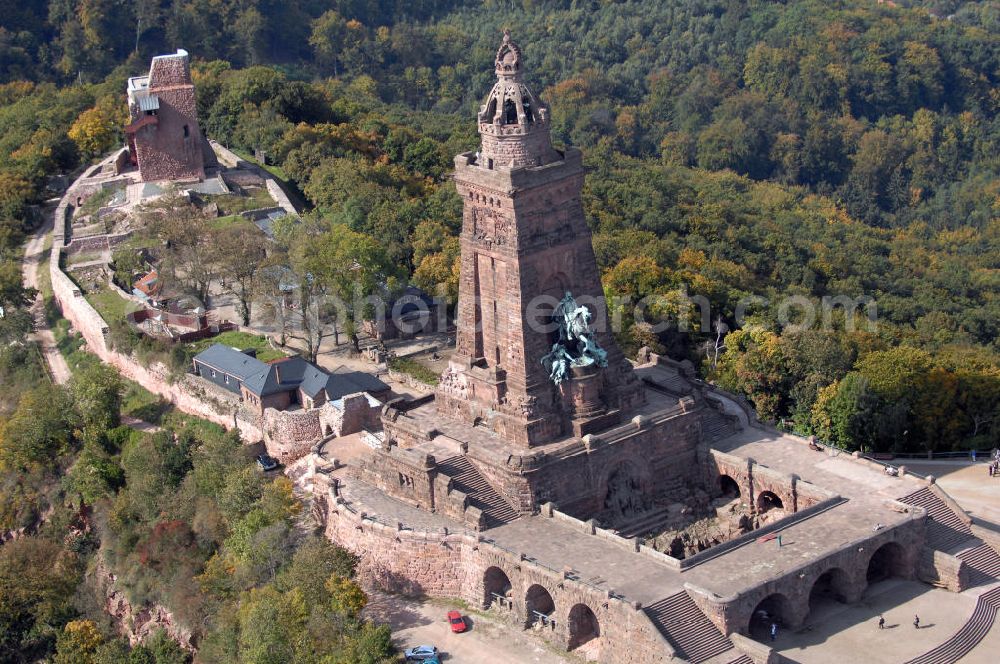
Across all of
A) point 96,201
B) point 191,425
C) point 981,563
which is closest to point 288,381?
point 191,425

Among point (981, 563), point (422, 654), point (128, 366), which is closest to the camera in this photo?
point (422, 654)

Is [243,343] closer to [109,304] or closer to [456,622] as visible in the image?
[109,304]

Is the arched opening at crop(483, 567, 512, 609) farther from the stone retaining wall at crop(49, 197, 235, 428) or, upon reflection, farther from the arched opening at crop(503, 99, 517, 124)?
the stone retaining wall at crop(49, 197, 235, 428)

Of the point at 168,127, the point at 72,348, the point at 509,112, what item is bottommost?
the point at 72,348

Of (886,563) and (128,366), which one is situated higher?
(128,366)

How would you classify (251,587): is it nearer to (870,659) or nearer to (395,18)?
(870,659)

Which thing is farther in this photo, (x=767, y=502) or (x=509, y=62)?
(x=767, y=502)

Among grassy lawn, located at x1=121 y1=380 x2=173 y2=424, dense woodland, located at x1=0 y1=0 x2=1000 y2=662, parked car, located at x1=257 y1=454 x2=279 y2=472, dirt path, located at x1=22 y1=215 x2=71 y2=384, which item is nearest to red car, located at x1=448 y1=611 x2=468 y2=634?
dense woodland, located at x1=0 y1=0 x2=1000 y2=662
